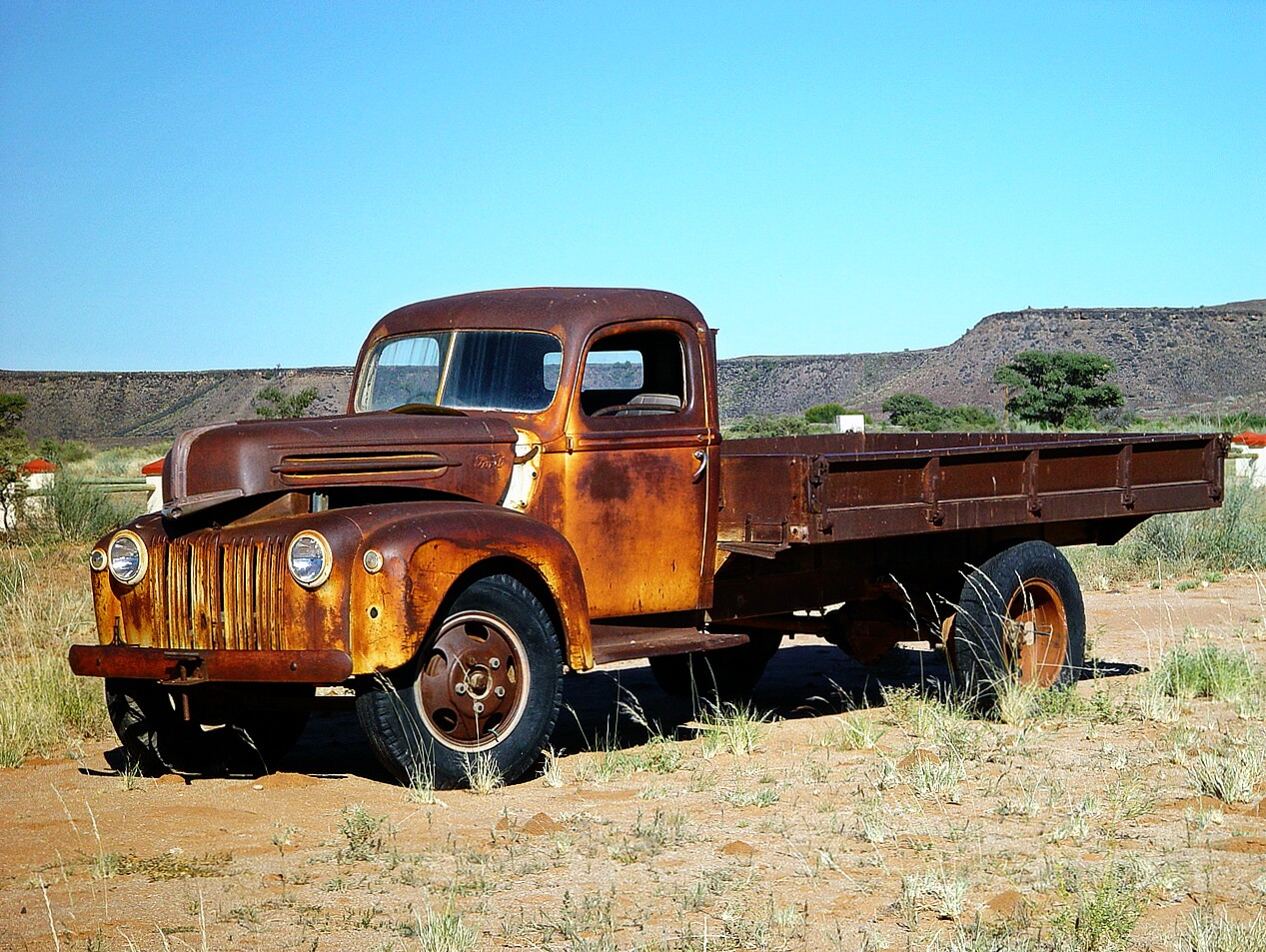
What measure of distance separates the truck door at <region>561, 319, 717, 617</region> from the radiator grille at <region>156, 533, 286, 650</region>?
4.69ft

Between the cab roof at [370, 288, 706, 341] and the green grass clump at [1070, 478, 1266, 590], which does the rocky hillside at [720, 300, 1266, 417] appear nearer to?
the green grass clump at [1070, 478, 1266, 590]

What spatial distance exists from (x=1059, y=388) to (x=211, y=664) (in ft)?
152

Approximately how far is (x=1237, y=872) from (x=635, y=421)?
328 centimetres

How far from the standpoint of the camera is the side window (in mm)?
7105

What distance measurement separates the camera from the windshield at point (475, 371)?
22.4ft

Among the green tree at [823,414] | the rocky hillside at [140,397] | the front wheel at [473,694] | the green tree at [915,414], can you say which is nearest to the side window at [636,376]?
the front wheel at [473,694]

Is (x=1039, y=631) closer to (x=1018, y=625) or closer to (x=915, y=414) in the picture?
(x=1018, y=625)

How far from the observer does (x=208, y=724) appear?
6656 millimetres

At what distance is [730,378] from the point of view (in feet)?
261

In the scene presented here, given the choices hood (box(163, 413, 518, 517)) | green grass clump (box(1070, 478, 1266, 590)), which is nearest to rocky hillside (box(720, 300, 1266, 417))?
green grass clump (box(1070, 478, 1266, 590))

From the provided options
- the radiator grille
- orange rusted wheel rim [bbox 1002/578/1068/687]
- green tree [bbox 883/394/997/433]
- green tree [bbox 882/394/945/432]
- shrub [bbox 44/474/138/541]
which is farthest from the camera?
green tree [bbox 882/394/945/432]

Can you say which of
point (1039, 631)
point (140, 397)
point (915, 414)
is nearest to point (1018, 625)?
point (1039, 631)

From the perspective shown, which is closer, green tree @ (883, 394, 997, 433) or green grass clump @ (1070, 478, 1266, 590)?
green grass clump @ (1070, 478, 1266, 590)

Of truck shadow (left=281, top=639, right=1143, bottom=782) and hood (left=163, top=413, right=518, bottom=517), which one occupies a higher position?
hood (left=163, top=413, right=518, bottom=517)
